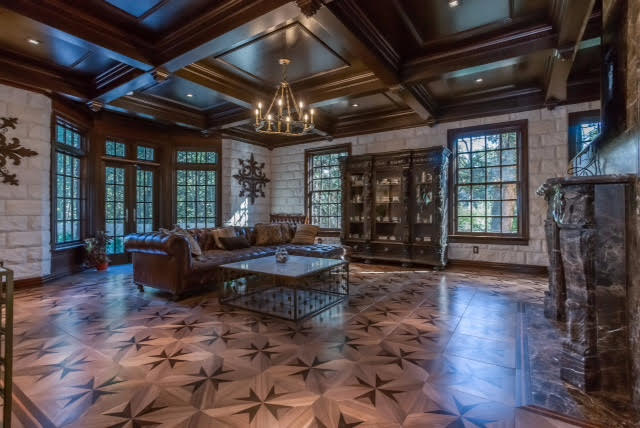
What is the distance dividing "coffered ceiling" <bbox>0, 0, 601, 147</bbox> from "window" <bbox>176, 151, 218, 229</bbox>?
4.35ft

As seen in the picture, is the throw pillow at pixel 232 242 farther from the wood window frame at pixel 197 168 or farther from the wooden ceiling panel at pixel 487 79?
the wooden ceiling panel at pixel 487 79

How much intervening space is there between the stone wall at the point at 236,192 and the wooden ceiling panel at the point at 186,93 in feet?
4.57

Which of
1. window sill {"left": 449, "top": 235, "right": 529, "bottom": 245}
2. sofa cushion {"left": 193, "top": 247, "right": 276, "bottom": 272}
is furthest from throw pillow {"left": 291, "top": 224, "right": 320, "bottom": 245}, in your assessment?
window sill {"left": 449, "top": 235, "right": 529, "bottom": 245}

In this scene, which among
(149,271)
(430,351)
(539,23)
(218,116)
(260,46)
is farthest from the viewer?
(218,116)

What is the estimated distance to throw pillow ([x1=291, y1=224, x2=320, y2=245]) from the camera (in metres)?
5.94

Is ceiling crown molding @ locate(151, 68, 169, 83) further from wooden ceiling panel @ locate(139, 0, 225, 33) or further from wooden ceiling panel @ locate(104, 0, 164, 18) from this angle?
wooden ceiling panel @ locate(104, 0, 164, 18)

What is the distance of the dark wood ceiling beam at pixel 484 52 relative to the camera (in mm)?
3438

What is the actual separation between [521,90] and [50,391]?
6.72 meters

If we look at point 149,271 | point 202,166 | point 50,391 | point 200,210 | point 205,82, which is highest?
point 205,82

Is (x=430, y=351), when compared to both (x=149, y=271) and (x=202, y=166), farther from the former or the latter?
(x=202, y=166)

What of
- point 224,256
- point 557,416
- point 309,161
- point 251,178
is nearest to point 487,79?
point 309,161

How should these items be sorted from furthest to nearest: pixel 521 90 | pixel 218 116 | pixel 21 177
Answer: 1. pixel 218 116
2. pixel 521 90
3. pixel 21 177

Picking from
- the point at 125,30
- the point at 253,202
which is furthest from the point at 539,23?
the point at 253,202

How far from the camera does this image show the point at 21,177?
4422mm
